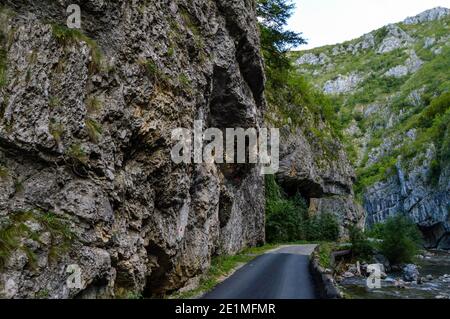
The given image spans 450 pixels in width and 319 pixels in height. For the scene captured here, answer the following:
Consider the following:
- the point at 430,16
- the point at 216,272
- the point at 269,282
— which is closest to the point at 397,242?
the point at 216,272

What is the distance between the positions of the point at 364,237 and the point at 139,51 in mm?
27874

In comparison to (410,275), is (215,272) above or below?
above

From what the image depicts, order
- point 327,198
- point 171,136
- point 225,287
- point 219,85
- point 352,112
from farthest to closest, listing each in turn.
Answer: point 352,112 < point 327,198 < point 219,85 < point 225,287 < point 171,136

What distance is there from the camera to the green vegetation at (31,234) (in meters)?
7.34

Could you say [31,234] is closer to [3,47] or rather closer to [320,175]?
[3,47]

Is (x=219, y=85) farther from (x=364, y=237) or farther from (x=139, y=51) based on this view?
(x=364, y=237)

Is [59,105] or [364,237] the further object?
[364,237]

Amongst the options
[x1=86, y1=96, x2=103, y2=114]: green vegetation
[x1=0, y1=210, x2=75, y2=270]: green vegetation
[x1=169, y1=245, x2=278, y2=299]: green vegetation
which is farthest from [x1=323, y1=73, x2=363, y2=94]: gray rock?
[x1=0, y1=210, x2=75, y2=270]: green vegetation

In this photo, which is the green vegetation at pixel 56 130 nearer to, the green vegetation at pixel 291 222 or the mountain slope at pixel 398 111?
the green vegetation at pixel 291 222

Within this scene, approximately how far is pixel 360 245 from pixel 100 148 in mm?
28458

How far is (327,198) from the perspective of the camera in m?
55.3

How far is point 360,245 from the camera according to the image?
33250mm

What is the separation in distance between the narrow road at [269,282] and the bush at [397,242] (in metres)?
13.6

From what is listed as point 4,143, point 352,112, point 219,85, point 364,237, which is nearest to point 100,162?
point 4,143
